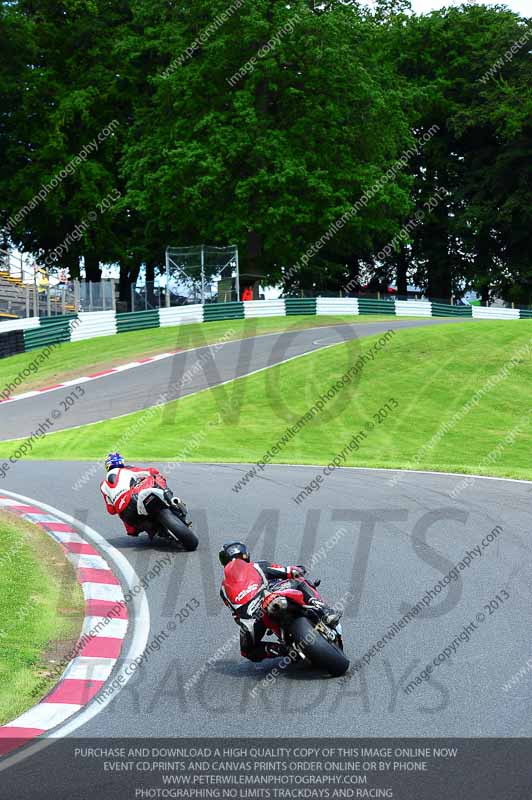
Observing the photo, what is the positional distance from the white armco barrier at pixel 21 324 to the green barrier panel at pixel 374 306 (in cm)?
1604

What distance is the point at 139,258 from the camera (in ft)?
177

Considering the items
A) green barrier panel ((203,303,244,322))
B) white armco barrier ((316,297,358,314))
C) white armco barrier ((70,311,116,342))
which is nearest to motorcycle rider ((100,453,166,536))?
white armco barrier ((70,311,116,342))

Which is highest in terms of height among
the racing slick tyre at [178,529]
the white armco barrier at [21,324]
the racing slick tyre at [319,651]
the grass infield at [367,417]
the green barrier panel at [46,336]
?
the white armco barrier at [21,324]

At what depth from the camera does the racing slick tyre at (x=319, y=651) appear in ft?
23.0

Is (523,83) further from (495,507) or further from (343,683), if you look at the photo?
(343,683)

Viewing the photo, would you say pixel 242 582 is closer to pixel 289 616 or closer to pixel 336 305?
pixel 289 616

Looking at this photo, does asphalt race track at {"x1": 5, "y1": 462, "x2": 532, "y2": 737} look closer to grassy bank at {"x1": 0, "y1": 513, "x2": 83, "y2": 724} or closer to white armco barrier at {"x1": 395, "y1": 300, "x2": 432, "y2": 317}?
grassy bank at {"x1": 0, "y1": 513, "x2": 83, "y2": 724}

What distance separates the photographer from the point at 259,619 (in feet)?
24.4

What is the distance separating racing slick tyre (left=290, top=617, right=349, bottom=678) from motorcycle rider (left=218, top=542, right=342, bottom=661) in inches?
5.8

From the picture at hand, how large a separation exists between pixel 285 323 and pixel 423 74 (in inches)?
968

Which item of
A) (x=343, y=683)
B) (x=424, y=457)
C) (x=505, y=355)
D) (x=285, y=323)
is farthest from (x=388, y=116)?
(x=343, y=683)

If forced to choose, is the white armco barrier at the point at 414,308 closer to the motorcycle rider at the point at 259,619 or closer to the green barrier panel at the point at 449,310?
the green barrier panel at the point at 449,310

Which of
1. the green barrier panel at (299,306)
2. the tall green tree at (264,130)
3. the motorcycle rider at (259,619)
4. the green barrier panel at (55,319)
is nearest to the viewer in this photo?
the motorcycle rider at (259,619)

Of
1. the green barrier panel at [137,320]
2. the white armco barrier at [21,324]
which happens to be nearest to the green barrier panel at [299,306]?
the green barrier panel at [137,320]
